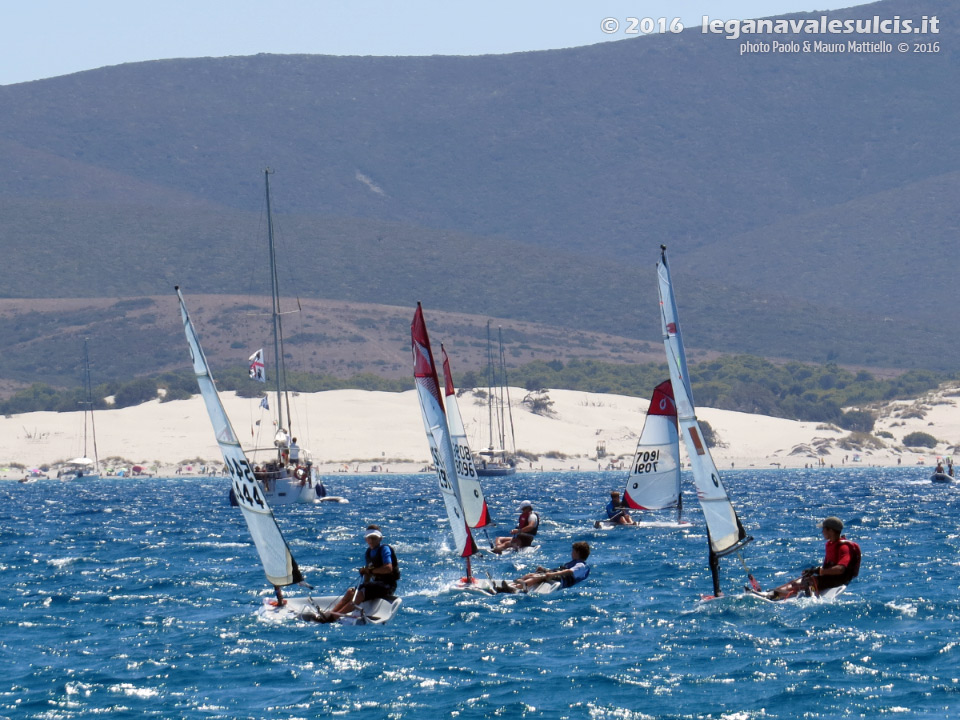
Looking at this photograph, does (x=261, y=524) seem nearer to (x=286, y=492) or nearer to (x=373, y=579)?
(x=373, y=579)

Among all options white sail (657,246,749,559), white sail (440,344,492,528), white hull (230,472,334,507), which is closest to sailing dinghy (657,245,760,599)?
white sail (657,246,749,559)

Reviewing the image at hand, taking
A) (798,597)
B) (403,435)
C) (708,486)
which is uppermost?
(403,435)

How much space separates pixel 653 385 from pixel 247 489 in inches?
4927

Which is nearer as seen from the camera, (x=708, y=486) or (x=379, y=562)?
(x=379, y=562)

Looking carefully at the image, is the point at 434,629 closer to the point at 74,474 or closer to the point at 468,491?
the point at 468,491

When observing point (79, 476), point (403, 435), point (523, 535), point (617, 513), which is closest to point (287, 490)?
point (617, 513)

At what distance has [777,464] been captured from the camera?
108 m

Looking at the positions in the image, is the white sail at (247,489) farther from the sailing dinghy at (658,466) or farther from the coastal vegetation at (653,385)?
the coastal vegetation at (653,385)

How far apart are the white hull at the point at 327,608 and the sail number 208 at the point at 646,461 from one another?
761 inches

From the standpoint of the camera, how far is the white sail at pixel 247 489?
2117 cm

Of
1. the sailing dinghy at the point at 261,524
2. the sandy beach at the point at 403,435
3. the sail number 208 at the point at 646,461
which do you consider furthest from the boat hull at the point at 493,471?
the sailing dinghy at the point at 261,524

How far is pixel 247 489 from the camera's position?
72.6ft

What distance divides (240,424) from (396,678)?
9960cm

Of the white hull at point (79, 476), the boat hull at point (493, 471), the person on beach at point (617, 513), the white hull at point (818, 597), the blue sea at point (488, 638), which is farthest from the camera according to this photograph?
the white hull at point (79, 476)
